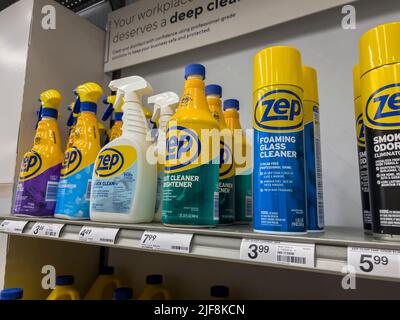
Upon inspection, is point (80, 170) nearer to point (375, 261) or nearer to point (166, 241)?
point (166, 241)

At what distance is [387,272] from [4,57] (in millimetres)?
1362

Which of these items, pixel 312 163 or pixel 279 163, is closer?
pixel 279 163

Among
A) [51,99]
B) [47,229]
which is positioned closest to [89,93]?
[51,99]

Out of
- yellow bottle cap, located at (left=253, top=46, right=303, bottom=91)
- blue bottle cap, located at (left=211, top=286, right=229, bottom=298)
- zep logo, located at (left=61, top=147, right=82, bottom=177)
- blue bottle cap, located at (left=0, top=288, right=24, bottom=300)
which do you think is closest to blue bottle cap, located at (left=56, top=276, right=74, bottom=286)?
blue bottle cap, located at (left=0, top=288, right=24, bottom=300)

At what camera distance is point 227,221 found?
744mm

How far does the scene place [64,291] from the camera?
99 centimetres

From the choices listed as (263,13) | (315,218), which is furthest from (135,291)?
(263,13)

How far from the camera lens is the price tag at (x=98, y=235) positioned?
0.66 meters

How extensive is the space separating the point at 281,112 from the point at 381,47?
6.7 inches

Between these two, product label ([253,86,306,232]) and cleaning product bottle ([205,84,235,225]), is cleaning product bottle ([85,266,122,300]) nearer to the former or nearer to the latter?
cleaning product bottle ([205,84,235,225])

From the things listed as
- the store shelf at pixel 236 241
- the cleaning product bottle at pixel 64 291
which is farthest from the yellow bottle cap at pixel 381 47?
the cleaning product bottle at pixel 64 291

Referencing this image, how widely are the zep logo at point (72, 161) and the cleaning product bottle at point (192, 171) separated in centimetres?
36

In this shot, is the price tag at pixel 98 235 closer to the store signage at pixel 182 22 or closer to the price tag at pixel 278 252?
the price tag at pixel 278 252

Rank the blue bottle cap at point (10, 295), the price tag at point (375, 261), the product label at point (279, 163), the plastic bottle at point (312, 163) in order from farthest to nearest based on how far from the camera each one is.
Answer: the blue bottle cap at point (10, 295)
the plastic bottle at point (312, 163)
the product label at point (279, 163)
the price tag at point (375, 261)
